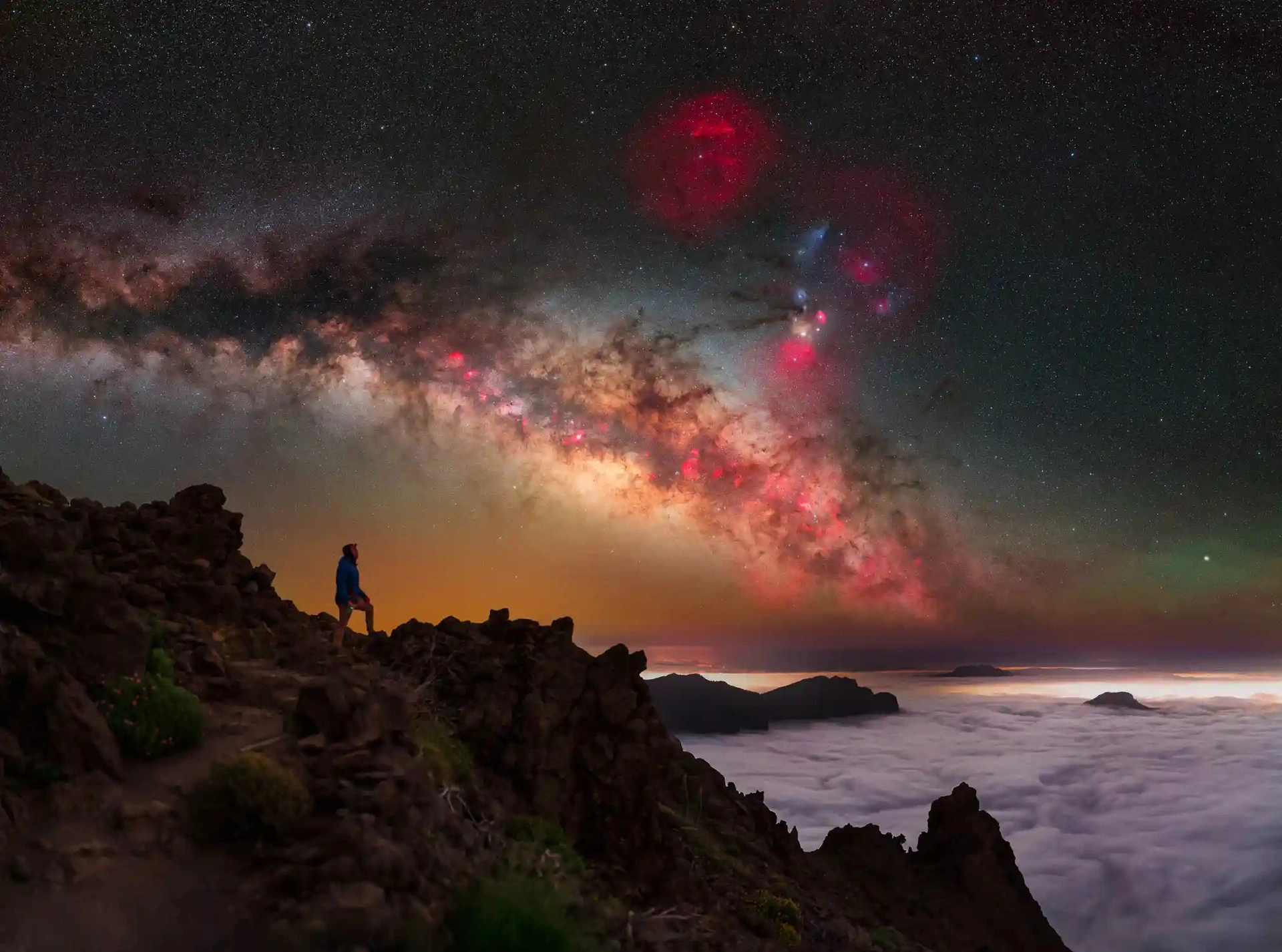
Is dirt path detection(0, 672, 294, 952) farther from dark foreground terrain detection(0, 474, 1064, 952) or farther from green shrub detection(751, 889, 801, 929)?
green shrub detection(751, 889, 801, 929)

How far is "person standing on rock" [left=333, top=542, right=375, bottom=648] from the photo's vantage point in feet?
73.8

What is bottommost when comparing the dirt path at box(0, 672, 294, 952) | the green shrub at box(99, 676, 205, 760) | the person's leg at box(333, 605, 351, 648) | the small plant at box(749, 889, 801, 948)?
the small plant at box(749, 889, 801, 948)

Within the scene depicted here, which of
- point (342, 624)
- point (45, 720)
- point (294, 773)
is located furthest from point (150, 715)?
point (342, 624)

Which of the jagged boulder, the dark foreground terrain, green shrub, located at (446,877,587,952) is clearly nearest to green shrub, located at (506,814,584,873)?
the dark foreground terrain

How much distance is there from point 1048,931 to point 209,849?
174 feet

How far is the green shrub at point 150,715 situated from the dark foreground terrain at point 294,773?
38 mm

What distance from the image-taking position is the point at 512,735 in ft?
62.6

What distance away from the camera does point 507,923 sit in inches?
429

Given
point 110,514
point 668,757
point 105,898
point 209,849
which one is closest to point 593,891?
point 668,757

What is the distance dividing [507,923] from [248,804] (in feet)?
12.7

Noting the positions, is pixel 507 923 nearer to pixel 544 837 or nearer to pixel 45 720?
pixel 544 837

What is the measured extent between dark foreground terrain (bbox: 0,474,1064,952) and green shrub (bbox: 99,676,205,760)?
38 mm

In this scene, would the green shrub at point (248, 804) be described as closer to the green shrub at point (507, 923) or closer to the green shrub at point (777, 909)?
the green shrub at point (507, 923)

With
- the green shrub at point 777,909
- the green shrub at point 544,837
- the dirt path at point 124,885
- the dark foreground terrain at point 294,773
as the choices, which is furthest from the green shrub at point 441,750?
the green shrub at point 777,909
